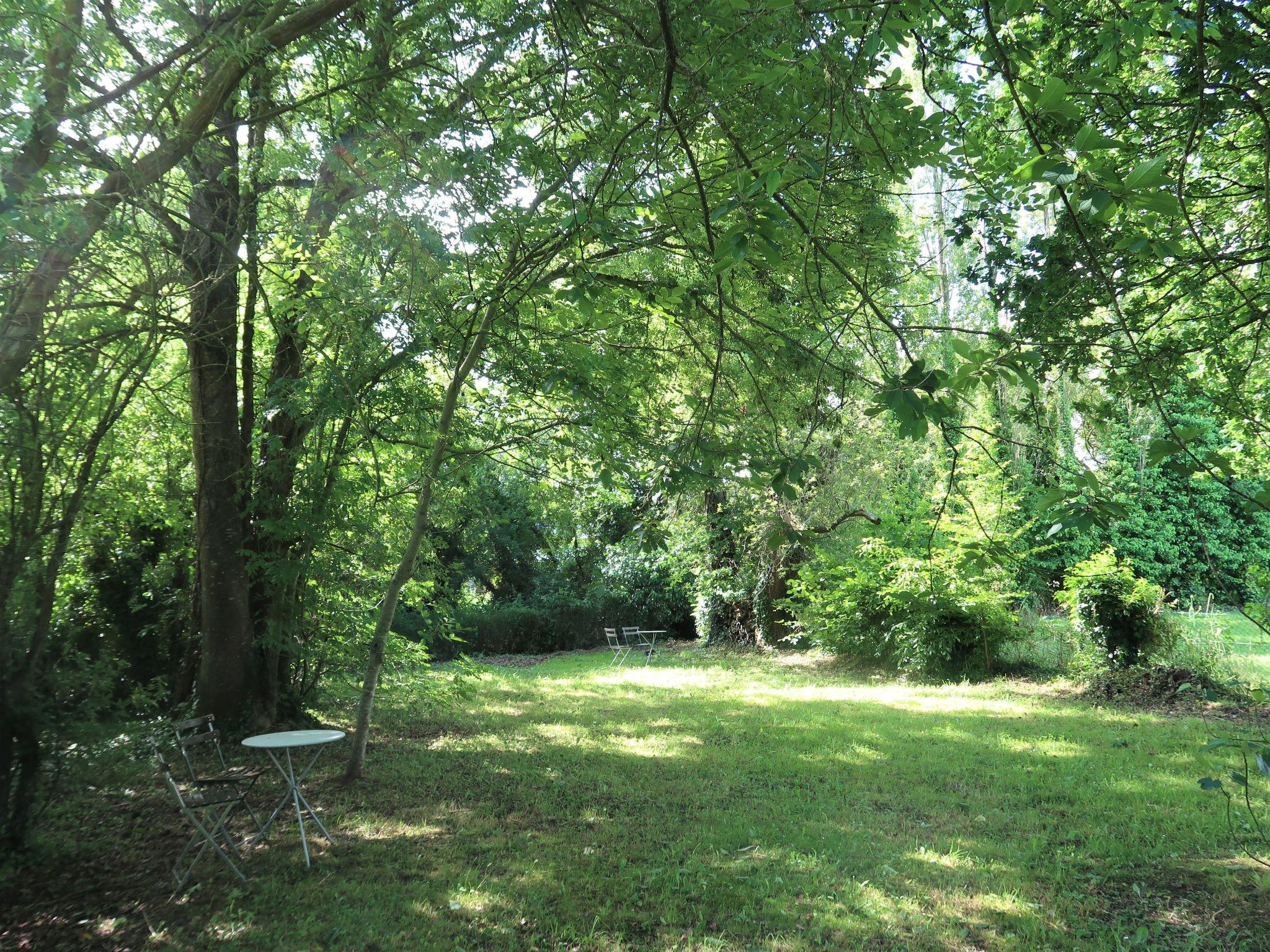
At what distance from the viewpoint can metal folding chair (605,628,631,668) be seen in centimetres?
1619

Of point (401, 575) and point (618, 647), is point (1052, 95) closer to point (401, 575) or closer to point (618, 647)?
point (401, 575)

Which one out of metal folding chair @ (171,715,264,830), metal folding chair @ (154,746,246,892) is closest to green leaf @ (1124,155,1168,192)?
metal folding chair @ (154,746,246,892)

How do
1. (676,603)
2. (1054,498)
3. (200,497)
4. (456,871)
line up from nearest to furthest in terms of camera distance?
(1054,498), (456,871), (200,497), (676,603)

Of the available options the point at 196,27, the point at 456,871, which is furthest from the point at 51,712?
the point at 196,27

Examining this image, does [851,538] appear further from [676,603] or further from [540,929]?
[540,929]

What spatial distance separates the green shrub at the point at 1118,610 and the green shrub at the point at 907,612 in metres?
0.94

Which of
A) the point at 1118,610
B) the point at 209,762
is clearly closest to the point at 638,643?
the point at 1118,610

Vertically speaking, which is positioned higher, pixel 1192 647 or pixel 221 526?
pixel 221 526

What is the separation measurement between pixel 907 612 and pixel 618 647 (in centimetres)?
751

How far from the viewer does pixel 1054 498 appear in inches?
74.7

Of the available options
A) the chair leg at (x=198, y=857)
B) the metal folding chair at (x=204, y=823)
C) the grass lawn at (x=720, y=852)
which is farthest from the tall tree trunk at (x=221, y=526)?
the chair leg at (x=198, y=857)

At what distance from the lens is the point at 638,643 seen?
19.1 metres

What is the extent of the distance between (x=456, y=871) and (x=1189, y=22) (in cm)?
560

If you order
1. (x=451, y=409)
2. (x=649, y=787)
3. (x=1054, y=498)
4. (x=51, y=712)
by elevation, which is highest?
(x=451, y=409)
